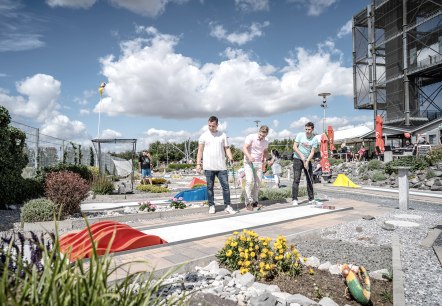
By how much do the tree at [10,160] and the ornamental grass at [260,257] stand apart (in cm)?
656

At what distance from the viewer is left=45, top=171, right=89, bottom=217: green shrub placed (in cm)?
607

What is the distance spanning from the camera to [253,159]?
22.8 ft

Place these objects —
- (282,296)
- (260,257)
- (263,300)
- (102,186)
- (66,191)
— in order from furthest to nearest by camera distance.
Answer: (102,186), (66,191), (260,257), (282,296), (263,300)

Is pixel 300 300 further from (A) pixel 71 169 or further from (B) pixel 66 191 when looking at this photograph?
(A) pixel 71 169

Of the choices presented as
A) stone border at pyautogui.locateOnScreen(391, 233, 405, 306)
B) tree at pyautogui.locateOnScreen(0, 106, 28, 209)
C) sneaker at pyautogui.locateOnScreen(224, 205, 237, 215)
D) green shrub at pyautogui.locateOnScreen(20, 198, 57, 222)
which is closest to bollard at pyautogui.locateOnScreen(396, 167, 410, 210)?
sneaker at pyautogui.locateOnScreen(224, 205, 237, 215)

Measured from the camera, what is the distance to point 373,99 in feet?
108

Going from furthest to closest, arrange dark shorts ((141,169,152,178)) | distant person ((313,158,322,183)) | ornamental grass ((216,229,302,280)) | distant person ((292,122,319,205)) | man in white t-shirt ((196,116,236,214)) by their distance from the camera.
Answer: distant person ((313,158,322,183)) → dark shorts ((141,169,152,178)) → distant person ((292,122,319,205)) → man in white t-shirt ((196,116,236,214)) → ornamental grass ((216,229,302,280))

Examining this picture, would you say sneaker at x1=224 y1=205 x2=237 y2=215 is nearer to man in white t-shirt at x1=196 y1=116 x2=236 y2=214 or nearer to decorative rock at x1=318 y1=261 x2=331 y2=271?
man in white t-shirt at x1=196 y1=116 x2=236 y2=214

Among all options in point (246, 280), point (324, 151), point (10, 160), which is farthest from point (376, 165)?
point (246, 280)

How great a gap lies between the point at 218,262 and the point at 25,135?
7.67m

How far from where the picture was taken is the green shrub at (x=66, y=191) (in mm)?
6074

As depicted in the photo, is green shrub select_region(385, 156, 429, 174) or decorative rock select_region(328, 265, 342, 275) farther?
green shrub select_region(385, 156, 429, 174)

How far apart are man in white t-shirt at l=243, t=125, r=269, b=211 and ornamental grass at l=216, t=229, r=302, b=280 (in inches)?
139

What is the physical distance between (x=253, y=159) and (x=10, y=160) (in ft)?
19.2
